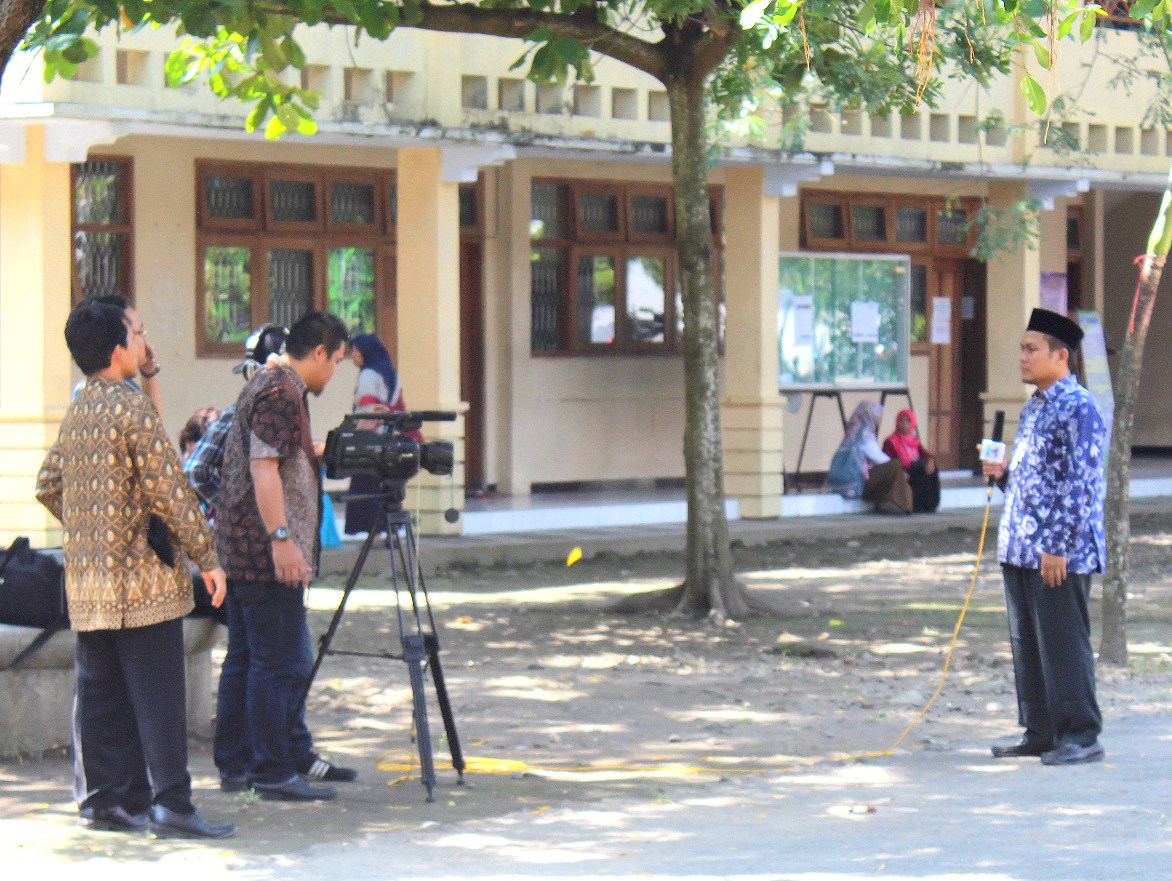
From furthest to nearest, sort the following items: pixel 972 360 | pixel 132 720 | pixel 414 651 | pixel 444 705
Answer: pixel 972 360 → pixel 444 705 → pixel 414 651 → pixel 132 720

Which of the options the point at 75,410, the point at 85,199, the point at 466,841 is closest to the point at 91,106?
the point at 85,199

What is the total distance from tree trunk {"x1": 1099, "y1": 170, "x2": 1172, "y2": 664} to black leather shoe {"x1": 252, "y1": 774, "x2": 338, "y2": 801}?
16.2 ft

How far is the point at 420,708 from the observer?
7.26 metres

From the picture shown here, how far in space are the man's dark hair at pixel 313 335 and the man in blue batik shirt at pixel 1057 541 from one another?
282 cm

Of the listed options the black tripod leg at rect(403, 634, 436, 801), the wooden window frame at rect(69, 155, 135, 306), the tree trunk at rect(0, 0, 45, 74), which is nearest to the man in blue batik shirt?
the black tripod leg at rect(403, 634, 436, 801)

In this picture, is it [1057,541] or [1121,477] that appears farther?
[1121,477]

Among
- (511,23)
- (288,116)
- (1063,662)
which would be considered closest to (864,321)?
(511,23)

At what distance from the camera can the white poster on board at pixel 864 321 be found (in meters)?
19.8

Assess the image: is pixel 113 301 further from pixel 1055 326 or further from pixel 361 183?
pixel 361 183

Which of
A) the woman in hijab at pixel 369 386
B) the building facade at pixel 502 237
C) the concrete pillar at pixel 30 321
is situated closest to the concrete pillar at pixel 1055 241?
the building facade at pixel 502 237

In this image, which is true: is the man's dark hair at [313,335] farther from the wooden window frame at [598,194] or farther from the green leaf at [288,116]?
the wooden window frame at [598,194]

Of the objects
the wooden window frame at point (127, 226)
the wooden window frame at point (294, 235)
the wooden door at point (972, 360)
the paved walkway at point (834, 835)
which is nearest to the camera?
the paved walkway at point (834, 835)

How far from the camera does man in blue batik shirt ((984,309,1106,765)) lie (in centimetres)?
798

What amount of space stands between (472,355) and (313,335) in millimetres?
11180
